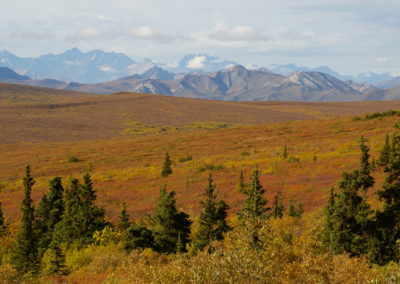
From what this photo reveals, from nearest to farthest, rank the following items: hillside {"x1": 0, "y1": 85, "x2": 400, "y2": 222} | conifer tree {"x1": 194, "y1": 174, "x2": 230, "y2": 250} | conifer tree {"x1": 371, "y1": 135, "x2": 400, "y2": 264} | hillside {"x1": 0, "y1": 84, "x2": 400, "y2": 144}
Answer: conifer tree {"x1": 371, "y1": 135, "x2": 400, "y2": 264} → conifer tree {"x1": 194, "y1": 174, "x2": 230, "y2": 250} → hillside {"x1": 0, "y1": 85, "x2": 400, "y2": 222} → hillside {"x1": 0, "y1": 84, "x2": 400, "y2": 144}

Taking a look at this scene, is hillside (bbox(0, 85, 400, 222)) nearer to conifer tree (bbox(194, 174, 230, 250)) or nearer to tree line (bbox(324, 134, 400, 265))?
conifer tree (bbox(194, 174, 230, 250))

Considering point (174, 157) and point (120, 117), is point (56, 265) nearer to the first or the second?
point (174, 157)

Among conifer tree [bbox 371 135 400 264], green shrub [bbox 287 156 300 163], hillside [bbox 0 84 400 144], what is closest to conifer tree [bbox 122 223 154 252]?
conifer tree [bbox 371 135 400 264]

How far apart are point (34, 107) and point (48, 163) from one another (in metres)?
115

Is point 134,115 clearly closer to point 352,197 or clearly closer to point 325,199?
point 325,199

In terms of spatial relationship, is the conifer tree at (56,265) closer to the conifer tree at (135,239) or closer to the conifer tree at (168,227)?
the conifer tree at (135,239)

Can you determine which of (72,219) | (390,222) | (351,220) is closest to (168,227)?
(72,219)

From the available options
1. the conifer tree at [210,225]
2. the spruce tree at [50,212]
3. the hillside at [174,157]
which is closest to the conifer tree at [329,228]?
the conifer tree at [210,225]

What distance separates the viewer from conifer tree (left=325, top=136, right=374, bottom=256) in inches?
524

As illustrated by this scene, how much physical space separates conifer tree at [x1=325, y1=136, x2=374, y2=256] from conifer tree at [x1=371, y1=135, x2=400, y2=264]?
0.51 meters

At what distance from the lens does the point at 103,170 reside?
46.7m

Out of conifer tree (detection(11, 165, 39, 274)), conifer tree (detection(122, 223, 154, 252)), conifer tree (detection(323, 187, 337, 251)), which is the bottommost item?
conifer tree (detection(11, 165, 39, 274))

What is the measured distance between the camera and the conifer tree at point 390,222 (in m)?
13.3

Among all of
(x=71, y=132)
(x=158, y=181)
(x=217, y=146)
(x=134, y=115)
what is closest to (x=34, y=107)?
(x=134, y=115)
